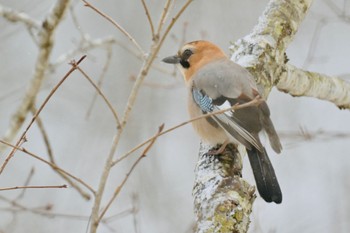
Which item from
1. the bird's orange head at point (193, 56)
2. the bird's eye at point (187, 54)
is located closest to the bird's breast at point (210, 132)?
the bird's orange head at point (193, 56)

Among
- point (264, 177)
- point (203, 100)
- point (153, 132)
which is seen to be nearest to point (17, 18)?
point (203, 100)

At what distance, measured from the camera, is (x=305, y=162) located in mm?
8492

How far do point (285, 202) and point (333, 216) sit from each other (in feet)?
3.81

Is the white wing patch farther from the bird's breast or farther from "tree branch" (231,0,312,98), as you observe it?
"tree branch" (231,0,312,98)

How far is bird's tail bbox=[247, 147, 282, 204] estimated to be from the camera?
3051 mm

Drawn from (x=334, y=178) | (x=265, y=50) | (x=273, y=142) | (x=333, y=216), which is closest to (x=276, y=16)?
A: (x=265, y=50)

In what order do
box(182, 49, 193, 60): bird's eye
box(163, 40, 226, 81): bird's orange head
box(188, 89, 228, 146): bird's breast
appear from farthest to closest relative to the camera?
box(182, 49, 193, 60): bird's eye, box(163, 40, 226, 81): bird's orange head, box(188, 89, 228, 146): bird's breast

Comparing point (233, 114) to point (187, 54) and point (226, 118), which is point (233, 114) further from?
point (187, 54)

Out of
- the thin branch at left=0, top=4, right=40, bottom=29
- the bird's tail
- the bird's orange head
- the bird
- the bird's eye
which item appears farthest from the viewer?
the bird's eye

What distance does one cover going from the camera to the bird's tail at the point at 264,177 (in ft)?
10.0

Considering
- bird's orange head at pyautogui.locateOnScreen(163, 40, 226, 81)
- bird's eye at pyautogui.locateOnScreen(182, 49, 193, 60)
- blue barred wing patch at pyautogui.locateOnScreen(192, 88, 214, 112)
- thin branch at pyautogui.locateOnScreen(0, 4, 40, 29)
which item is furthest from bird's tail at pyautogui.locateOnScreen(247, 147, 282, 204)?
thin branch at pyautogui.locateOnScreen(0, 4, 40, 29)

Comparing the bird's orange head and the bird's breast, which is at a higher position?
the bird's orange head

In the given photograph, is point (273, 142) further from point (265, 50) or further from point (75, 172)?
point (75, 172)

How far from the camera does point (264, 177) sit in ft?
10.2
